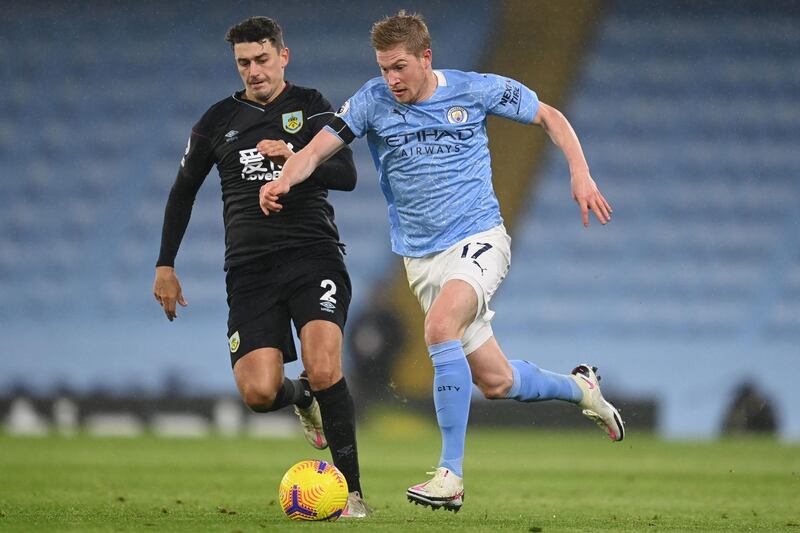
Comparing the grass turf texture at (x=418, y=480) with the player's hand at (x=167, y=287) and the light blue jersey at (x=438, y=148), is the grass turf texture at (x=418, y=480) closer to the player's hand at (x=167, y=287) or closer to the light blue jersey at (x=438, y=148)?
the player's hand at (x=167, y=287)

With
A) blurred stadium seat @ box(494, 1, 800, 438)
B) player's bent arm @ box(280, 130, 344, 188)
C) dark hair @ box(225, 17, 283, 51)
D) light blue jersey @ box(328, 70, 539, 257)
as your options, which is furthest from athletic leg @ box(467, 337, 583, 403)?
blurred stadium seat @ box(494, 1, 800, 438)

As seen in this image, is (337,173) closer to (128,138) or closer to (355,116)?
(355,116)

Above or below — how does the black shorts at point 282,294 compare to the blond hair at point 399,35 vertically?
below

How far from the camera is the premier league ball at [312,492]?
18.2ft

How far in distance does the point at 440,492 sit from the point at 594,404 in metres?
1.48

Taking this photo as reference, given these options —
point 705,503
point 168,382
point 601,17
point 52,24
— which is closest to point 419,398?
point 168,382

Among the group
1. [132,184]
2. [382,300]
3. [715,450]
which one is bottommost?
[715,450]

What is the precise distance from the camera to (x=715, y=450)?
13.0 meters

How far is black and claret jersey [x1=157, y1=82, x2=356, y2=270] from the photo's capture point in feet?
20.6

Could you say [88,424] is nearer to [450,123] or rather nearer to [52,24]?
[52,24]

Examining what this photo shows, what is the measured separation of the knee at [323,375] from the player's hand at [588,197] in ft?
4.45

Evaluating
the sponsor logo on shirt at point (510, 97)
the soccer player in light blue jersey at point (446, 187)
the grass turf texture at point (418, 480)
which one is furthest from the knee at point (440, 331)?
the sponsor logo on shirt at point (510, 97)

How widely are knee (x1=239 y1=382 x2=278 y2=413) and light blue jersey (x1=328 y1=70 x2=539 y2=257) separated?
3.09ft

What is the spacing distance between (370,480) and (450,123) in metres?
3.88
